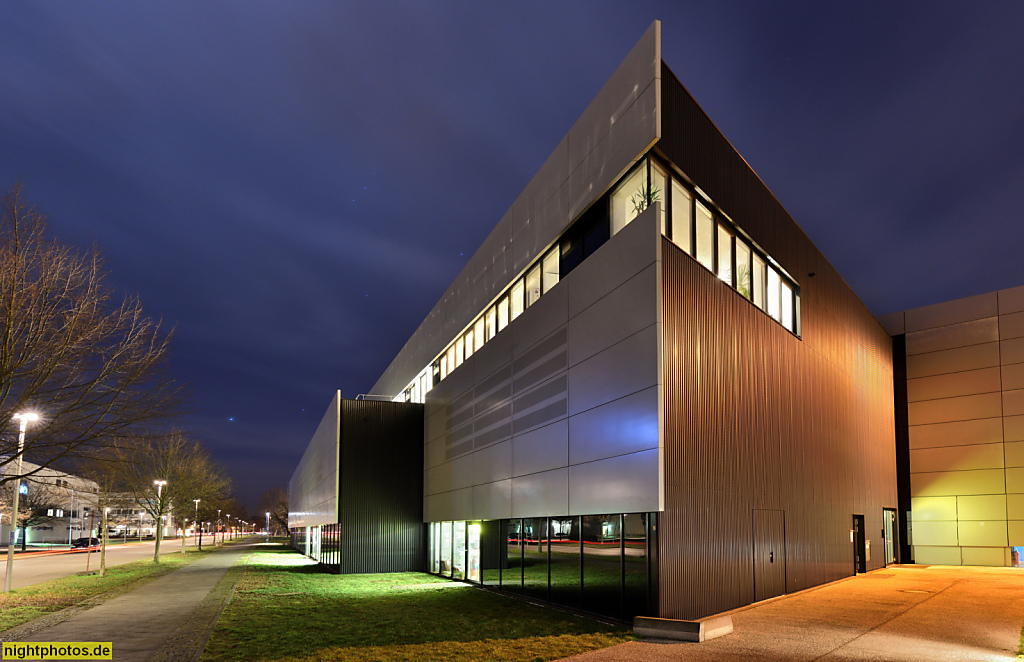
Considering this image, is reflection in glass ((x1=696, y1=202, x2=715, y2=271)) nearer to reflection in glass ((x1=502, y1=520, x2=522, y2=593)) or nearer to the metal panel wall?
reflection in glass ((x1=502, y1=520, x2=522, y2=593))

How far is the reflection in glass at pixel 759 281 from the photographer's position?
20.0 m

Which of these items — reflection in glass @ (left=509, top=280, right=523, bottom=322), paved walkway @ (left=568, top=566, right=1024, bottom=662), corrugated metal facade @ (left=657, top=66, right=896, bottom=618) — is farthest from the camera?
reflection in glass @ (left=509, top=280, right=523, bottom=322)

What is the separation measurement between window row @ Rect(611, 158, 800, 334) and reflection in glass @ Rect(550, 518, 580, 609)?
7667mm

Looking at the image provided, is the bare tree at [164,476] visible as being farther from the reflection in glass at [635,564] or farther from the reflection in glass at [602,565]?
the reflection in glass at [635,564]

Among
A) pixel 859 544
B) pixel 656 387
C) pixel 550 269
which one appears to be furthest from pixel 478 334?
pixel 859 544

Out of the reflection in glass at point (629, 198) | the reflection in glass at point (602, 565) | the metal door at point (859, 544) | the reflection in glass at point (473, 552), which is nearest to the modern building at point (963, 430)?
the metal door at point (859, 544)

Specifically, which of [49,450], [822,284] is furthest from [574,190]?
[49,450]

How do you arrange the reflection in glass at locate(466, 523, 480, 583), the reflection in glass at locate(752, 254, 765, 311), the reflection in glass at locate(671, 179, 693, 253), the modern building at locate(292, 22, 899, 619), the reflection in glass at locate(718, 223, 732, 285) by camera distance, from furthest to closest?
the reflection in glass at locate(466, 523, 480, 583) < the reflection in glass at locate(752, 254, 765, 311) < the reflection in glass at locate(718, 223, 732, 285) < the reflection in glass at locate(671, 179, 693, 253) < the modern building at locate(292, 22, 899, 619)

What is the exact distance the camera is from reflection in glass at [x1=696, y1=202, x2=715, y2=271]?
1741cm

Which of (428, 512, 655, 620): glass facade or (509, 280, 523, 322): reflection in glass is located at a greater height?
(509, 280, 523, 322): reflection in glass

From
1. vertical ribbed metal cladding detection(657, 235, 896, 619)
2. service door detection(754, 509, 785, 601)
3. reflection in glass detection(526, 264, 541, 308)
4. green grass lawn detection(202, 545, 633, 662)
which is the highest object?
reflection in glass detection(526, 264, 541, 308)

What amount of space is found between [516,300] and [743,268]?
26.0ft

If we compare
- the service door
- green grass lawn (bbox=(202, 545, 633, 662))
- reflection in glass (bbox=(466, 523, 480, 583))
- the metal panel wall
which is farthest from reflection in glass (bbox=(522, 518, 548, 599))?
the metal panel wall

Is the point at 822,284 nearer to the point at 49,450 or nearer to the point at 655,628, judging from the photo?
the point at 655,628
